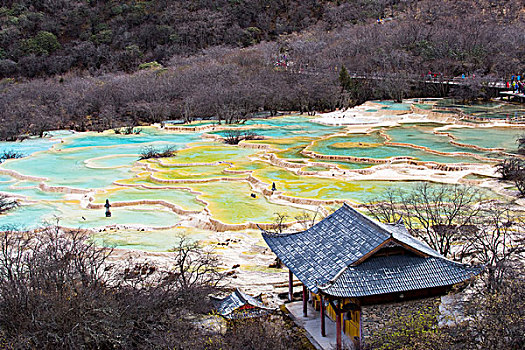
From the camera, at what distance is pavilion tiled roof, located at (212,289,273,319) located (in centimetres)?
1459

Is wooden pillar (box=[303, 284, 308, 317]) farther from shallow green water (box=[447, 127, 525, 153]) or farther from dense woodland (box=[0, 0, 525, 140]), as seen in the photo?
dense woodland (box=[0, 0, 525, 140])

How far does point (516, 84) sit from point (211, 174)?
127 feet

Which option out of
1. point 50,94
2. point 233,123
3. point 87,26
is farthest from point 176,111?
point 87,26

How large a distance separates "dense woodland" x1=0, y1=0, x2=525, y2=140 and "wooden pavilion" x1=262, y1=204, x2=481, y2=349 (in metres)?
44.4

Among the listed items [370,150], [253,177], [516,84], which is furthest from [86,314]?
[516,84]

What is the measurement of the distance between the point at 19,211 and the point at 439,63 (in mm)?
53987

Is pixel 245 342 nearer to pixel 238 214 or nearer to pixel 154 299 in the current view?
pixel 154 299

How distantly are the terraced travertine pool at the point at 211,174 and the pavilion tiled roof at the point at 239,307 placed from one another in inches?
302

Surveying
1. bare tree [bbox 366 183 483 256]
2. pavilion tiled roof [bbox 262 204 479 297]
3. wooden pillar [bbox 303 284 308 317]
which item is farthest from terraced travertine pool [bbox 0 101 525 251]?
pavilion tiled roof [bbox 262 204 479 297]

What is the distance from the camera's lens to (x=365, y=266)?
1291 centimetres

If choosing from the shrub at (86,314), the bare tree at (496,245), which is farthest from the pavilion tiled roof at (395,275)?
the shrub at (86,314)

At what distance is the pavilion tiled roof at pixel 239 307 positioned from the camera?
14594 mm

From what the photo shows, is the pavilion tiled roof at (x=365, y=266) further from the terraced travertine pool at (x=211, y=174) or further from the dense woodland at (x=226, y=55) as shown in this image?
the dense woodland at (x=226, y=55)

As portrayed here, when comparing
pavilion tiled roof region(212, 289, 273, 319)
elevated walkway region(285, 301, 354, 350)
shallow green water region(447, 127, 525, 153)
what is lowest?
elevated walkway region(285, 301, 354, 350)
